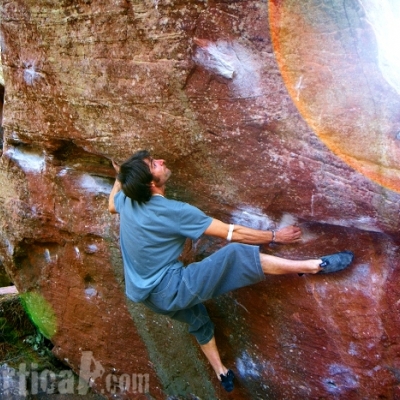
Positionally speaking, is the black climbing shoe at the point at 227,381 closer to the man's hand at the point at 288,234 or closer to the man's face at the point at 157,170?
the man's hand at the point at 288,234

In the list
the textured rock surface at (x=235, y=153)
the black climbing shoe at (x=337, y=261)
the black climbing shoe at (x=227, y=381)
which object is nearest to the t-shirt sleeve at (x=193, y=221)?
the textured rock surface at (x=235, y=153)

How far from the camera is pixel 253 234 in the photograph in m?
2.96

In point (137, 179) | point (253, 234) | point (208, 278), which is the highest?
point (137, 179)

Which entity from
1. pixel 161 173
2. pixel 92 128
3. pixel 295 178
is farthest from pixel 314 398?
pixel 92 128

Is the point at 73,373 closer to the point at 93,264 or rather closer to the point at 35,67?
the point at 93,264

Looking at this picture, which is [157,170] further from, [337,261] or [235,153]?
[337,261]

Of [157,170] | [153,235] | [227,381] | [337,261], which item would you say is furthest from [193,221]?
[227,381]

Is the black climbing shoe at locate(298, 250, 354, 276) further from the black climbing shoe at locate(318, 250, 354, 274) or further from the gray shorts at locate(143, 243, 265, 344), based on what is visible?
the gray shorts at locate(143, 243, 265, 344)

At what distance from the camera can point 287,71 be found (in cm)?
272

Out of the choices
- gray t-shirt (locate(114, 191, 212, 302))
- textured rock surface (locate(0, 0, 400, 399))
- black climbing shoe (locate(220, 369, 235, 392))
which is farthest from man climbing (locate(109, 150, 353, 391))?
black climbing shoe (locate(220, 369, 235, 392))

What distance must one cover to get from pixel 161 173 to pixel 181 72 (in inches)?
22.3

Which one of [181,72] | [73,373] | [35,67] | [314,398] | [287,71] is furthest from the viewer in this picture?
[73,373]

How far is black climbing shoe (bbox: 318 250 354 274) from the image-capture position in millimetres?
2912

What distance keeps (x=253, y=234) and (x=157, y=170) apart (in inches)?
25.1
